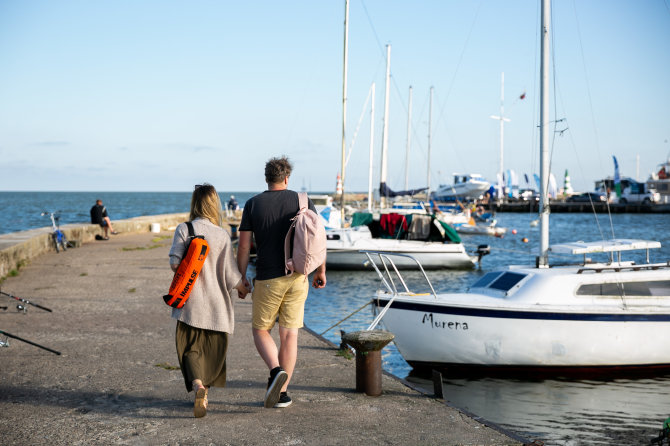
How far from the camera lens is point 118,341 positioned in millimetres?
8758

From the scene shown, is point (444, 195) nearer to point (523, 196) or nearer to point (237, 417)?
point (523, 196)

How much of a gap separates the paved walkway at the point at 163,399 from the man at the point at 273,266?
575mm


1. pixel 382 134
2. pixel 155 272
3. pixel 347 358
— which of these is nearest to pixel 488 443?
pixel 347 358

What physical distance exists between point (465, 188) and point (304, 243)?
94.0 m

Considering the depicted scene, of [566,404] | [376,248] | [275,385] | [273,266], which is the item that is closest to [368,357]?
[275,385]

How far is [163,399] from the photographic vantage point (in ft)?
20.0

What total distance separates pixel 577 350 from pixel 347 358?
3.97 metres

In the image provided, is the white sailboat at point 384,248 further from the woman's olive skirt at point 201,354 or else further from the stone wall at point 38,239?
the woman's olive skirt at point 201,354

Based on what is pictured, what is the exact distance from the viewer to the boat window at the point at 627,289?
33.1 feet

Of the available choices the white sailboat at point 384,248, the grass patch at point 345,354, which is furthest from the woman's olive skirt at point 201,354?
the white sailboat at point 384,248

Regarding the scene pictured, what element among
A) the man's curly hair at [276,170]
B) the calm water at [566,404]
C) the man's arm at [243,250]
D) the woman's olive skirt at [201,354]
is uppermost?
the man's curly hair at [276,170]

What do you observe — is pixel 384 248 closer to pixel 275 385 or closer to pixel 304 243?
pixel 275 385

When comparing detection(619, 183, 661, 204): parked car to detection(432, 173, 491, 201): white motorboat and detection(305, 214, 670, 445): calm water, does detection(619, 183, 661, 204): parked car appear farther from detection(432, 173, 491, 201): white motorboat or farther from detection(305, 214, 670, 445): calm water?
detection(305, 214, 670, 445): calm water

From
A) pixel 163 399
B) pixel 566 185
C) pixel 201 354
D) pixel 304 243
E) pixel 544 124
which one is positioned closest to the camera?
pixel 304 243
